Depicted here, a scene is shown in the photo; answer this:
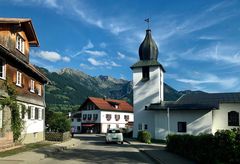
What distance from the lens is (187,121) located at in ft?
150

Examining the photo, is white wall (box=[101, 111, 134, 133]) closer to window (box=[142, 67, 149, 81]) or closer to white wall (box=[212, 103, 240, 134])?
window (box=[142, 67, 149, 81])

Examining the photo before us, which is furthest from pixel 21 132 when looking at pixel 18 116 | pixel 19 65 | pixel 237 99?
pixel 237 99

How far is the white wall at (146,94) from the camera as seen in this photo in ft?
168

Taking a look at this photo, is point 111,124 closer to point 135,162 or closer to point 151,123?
point 151,123

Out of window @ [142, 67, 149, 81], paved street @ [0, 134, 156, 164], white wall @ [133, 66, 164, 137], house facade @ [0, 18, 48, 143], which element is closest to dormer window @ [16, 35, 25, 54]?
house facade @ [0, 18, 48, 143]

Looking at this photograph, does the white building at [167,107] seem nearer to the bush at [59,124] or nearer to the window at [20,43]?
the bush at [59,124]

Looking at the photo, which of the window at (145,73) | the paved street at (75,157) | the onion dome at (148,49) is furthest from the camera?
the onion dome at (148,49)

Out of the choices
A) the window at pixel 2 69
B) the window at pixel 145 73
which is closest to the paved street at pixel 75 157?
the window at pixel 2 69

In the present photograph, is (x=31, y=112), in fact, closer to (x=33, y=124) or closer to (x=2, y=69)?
(x=33, y=124)

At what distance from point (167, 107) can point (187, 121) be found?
10.3ft

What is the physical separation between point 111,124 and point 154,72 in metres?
42.5

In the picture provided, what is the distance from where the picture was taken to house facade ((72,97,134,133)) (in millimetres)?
89312

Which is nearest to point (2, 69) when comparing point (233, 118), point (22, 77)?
point (22, 77)

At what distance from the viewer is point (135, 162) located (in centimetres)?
1914
